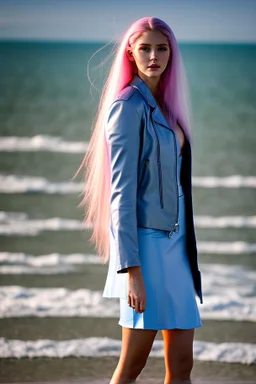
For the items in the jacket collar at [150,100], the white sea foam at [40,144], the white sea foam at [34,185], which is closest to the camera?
the jacket collar at [150,100]

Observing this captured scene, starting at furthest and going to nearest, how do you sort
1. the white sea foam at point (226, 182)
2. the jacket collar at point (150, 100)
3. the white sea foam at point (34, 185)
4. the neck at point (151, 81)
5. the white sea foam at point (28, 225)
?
the white sea foam at point (226, 182), the white sea foam at point (34, 185), the white sea foam at point (28, 225), the neck at point (151, 81), the jacket collar at point (150, 100)

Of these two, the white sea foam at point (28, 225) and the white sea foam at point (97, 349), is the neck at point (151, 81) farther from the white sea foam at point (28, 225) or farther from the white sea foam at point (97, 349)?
the white sea foam at point (28, 225)

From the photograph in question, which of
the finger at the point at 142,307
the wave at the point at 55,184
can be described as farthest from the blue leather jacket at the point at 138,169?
the wave at the point at 55,184

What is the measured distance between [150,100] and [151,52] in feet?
0.54

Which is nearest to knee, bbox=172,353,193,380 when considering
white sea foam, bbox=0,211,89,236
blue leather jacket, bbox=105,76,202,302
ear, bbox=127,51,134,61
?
blue leather jacket, bbox=105,76,202,302

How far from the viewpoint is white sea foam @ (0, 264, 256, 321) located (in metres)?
7.15

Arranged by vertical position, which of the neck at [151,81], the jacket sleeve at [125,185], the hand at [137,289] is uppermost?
the neck at [151,81]

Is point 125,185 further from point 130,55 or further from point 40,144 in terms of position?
point 40,144

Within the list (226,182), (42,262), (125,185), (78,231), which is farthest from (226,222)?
(125,185)

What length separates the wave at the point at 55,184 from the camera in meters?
12.9

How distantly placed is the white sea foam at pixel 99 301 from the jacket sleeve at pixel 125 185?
4103 mm

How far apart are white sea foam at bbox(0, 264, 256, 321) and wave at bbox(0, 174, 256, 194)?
459 cm

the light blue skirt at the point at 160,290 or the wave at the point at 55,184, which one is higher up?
the wave at the point at 55,184

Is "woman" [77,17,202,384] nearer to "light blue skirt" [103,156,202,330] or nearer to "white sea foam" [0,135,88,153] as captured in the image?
"light blue skirt" [103,156,202,330]
